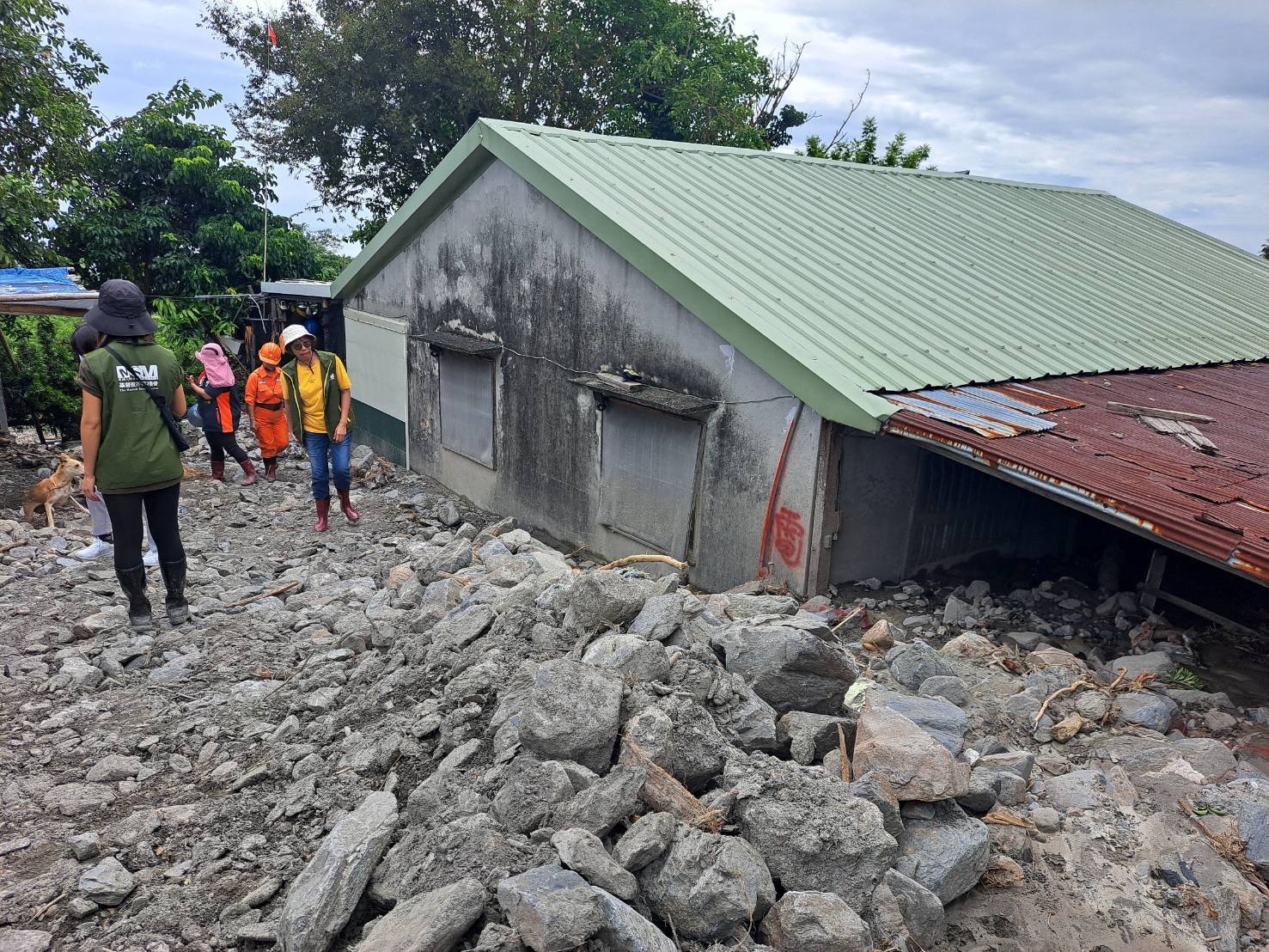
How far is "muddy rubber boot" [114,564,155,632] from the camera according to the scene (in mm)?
5359

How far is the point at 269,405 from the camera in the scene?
1024 cm

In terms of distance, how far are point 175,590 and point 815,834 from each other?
4398mm

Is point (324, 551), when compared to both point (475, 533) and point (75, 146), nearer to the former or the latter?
point (475, 533)

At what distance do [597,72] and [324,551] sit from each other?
18.4m

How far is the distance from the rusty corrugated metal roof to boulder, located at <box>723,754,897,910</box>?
106 inches

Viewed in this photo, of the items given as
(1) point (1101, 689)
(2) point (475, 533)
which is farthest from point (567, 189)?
(1) point (1101, 689)

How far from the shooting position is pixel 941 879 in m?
2.99

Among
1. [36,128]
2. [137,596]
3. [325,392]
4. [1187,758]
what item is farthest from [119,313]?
[36,128]

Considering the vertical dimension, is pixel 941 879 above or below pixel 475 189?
below

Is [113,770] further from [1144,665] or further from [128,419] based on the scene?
[1144,665]

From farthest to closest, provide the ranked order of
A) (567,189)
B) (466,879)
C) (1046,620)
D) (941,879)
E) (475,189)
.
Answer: (475,189) < (567,189) < (1046,620) < (941,879) < (466,879)

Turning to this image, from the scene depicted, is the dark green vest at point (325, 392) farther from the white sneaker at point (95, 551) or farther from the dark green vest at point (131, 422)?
the dark green vest at point (131, 422)

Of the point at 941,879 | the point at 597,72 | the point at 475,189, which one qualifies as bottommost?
the point at 941,879

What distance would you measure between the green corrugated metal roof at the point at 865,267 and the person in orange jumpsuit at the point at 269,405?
2105 millimetres
